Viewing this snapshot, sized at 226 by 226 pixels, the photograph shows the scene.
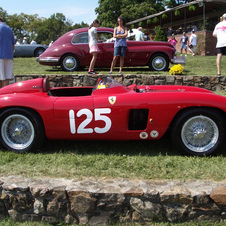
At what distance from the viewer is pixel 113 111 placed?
9.66 ft

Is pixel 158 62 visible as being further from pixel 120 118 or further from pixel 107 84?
pixel 120 118

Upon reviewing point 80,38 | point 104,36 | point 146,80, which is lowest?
point 146,80

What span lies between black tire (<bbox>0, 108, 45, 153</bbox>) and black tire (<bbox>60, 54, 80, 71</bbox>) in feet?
18.3

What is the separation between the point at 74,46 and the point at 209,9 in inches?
710

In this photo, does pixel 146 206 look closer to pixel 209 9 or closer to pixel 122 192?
pixel 122 192

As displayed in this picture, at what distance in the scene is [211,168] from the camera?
8.70 ft

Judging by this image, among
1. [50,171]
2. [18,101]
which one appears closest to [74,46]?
[18,101]

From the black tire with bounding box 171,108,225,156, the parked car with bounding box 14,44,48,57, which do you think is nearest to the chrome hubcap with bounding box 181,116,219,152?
the black tire with bounding box 171,108,225,156

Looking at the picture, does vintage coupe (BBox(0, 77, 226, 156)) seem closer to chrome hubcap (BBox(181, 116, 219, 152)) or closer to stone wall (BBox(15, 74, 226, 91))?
chrome hubcap (BBox(181, 116, 219, 152))

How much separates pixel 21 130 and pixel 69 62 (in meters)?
5.65

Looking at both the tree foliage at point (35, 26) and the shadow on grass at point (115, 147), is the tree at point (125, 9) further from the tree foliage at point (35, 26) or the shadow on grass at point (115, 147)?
the shadow on grass at point (115, 147)

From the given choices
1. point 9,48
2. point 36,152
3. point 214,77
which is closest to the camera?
point 36,152

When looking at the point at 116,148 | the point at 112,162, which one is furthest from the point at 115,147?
the point at 112,162

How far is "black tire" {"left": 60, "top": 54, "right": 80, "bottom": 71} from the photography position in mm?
8414
